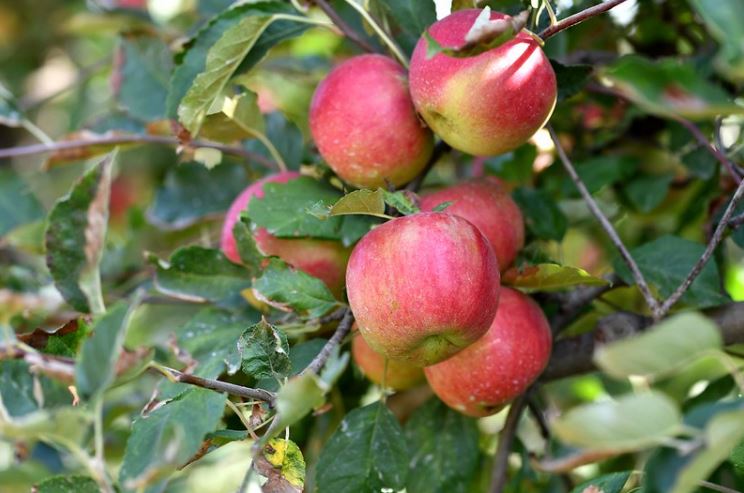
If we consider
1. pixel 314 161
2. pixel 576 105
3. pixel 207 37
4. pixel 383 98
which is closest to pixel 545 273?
pixel 383 98

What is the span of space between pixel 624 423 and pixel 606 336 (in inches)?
19.9

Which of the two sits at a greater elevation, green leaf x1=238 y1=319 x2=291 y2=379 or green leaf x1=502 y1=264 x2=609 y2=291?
green leaf x1=238 y1=319 x2=291 y2=379

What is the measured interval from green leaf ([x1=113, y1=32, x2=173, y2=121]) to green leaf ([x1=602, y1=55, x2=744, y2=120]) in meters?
0.83

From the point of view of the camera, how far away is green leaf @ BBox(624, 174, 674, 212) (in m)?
1.16

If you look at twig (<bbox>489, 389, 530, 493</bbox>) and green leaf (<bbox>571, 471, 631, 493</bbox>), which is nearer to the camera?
green leaf (<bbox>571, 471, 631, 493</bbox>)

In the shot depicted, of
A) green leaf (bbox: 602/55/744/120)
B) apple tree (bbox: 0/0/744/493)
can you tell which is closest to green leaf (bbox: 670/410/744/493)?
apple tree (bbox: 0/0/744/493)

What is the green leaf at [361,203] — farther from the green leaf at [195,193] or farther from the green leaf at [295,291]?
the green leaf at [195,193]

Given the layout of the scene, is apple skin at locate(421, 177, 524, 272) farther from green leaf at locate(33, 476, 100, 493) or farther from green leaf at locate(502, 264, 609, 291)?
green leaf at locate(33, 476, 100, 493)

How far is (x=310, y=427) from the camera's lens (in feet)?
3.89

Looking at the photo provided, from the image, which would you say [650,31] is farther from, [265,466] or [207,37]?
[265,466]

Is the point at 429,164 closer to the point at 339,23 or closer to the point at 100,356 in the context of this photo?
the point at 339,23

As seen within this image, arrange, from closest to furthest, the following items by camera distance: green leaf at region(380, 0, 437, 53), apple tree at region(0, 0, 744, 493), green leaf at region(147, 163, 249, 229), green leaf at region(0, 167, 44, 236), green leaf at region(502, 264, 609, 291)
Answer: apple tree at region(0, 0, 744, 493) < green leaf at region(502, 264, 609, 291) < green leaf at region(380, 0, 437, 53) < green leaf at region(147, 163, 249, 229) < green leaf at region(0, 167, 44, 236)

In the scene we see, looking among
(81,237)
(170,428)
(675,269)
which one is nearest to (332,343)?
(170,428)

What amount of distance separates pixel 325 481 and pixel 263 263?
0.74 feet
